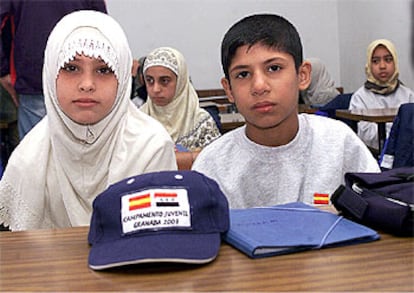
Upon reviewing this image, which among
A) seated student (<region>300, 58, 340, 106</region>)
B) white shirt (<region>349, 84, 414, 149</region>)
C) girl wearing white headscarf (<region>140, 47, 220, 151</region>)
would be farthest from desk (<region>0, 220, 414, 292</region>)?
seated student (<region>300, 58, 340, 106</region>)

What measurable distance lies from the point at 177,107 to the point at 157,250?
8.94 feet

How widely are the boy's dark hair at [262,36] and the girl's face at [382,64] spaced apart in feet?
10.8

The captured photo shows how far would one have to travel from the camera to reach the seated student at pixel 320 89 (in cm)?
609

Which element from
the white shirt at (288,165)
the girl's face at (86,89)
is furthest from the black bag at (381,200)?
the girl's face at (86,89)

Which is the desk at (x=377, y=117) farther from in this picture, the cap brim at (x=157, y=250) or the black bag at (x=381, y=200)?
the cap brim at (x=157, y=250)

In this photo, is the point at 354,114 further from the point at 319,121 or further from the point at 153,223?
the point at 153,223

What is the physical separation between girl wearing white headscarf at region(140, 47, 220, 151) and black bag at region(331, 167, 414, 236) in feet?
7.24

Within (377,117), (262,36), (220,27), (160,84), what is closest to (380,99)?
(377,117)

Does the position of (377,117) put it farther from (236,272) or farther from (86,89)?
(236,272)

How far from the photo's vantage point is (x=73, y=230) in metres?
0.81

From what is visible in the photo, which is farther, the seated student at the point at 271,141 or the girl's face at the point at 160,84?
the girl's face at the point at 160,84

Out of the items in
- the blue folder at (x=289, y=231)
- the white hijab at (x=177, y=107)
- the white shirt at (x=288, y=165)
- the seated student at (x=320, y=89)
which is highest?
the blue folder at (x=289, y=231)

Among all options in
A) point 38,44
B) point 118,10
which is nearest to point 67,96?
point 38,44

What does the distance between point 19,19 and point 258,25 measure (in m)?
1.83
